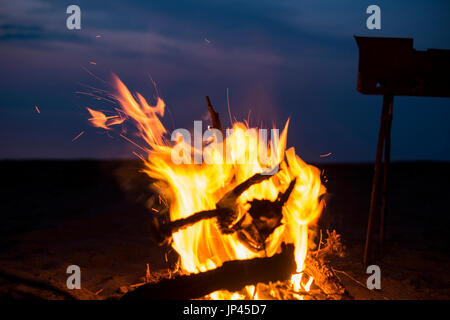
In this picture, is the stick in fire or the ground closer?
the stick in fire

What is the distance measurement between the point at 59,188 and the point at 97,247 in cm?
919

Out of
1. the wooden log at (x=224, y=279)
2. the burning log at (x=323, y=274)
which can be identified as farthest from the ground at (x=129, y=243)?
the wooden log at (x=224, y=279)

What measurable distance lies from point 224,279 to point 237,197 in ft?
2.66

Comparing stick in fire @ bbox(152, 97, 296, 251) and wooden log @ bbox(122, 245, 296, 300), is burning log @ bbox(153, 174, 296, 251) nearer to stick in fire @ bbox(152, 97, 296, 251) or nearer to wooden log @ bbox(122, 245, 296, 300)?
stick in fire @ bbox(152, 97, 296, 251)

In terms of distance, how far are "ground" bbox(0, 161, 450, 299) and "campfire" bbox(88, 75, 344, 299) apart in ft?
1.78

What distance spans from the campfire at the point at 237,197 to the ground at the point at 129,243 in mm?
542

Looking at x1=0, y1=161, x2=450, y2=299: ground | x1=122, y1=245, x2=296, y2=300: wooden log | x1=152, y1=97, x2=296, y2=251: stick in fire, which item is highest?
x1=152, y1=97, x2=296, y2=251: stick in fire

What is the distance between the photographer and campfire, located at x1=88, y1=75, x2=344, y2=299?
141 inches

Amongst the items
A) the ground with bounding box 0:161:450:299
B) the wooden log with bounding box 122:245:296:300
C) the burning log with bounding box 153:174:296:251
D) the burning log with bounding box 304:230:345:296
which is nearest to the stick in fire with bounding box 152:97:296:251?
the burning log with bounding box 153:174:296:251

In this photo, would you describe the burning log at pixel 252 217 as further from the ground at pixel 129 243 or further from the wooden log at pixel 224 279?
the ground at pixel 129 243

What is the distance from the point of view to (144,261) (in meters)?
5.17

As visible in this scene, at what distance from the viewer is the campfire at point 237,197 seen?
3584 mm

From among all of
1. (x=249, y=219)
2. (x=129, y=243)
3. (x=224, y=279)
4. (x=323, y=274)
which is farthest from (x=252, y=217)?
(x=129, y=243)
